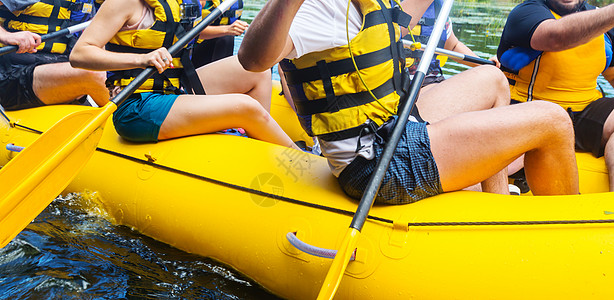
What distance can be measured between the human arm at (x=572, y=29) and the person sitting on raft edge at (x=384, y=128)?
28.8 inches

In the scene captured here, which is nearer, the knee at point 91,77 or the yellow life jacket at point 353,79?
the yellow life jacket at point 353,79

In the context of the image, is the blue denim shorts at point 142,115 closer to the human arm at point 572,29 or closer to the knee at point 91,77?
the knee at point 91,77

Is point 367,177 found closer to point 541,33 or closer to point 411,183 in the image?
point 411,183

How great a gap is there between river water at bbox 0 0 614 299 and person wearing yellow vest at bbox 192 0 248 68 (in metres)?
1.17

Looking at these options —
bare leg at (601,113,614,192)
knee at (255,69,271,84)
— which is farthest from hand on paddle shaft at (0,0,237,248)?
bare leg at (601,113,614,192)

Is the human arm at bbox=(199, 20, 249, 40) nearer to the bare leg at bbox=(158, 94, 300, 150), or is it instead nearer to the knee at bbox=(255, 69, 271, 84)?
the knee at bbox=(255, 69, 271, 84)

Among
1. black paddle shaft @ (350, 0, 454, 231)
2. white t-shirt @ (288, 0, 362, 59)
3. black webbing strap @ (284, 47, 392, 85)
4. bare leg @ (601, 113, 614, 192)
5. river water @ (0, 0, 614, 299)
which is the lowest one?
river water @ (0, 0, 614, 299)


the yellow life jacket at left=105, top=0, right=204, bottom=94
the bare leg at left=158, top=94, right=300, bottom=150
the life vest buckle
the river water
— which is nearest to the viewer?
the river water

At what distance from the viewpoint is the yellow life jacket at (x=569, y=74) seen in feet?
8.21

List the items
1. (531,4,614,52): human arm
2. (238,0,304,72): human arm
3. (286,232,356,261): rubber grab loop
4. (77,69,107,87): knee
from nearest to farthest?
(238,0,304,72): human arm
(286,232,356,261): rubber grab loop
(531,4,614,52): human arm
(77,69,107,87): knee

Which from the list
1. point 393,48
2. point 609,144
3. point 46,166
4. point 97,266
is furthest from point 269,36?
point 609,144

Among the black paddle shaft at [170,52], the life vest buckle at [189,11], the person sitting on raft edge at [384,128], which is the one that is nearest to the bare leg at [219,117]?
the black paddle shaft at [170,52]

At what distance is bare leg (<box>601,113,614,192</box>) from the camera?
222cm

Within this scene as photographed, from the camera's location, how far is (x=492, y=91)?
7.38ft
